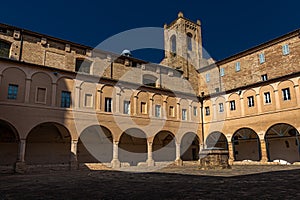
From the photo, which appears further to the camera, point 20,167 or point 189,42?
point 189,42

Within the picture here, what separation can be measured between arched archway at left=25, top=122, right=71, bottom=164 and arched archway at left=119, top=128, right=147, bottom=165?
17.4 ft

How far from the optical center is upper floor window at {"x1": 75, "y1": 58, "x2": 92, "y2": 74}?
23.1 m

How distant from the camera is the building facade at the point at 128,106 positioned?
17797 mm

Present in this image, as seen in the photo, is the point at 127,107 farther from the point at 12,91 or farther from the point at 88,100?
the point at 12,91

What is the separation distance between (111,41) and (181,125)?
35.1ft

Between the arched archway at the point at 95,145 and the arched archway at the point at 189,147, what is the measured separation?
340 inches

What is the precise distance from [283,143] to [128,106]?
1511 centimetres

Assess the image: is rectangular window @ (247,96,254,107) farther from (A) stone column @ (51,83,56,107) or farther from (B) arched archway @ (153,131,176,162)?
(A) stone column @ (51,83,56,107)

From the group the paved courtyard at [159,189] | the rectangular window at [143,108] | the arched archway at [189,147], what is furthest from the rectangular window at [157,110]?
the paved courtyard at [159,189]

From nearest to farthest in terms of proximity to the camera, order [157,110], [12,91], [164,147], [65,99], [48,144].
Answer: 1. [12,91]
2. [65,99]
3. [48,144]
4. [157,110]
5. [164,147]

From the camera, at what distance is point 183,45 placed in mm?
34469

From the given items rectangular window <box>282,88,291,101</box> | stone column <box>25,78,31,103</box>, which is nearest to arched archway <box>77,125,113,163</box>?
stone column <box>25,78,31,103</box>

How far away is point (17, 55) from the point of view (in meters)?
19.9

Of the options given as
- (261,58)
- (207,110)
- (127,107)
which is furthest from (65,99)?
(261,58)
